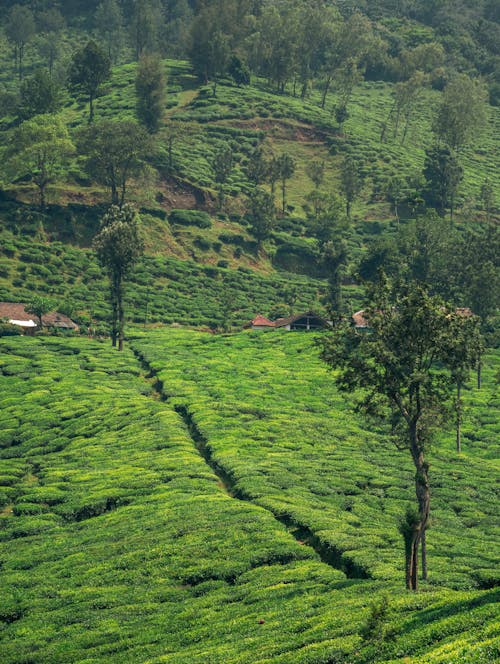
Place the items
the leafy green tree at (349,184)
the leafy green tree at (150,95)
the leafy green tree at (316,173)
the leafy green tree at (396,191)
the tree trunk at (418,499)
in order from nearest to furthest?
1. the tree trunk at (418,499)
2. the leafy green tree at (349,184)
3. the leafy green tree at (150,95)
4. the leafy green tree at (396,191)
5. the leafy green tree at (316,173)

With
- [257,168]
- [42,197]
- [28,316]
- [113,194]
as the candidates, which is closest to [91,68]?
[257,168]

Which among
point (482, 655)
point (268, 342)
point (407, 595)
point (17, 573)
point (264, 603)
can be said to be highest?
point (482, 655)

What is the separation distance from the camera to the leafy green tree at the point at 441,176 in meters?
164

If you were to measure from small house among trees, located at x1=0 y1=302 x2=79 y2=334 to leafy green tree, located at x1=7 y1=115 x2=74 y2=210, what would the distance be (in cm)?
3028

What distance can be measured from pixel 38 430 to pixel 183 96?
13600cm

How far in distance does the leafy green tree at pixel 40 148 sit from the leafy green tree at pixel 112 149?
11.0 ft

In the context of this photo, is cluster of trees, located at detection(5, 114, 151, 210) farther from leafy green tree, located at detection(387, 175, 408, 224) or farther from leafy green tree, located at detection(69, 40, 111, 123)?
leafy green tree, located at detection(387, 175, 408, 224)

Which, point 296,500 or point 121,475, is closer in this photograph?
point 296,500

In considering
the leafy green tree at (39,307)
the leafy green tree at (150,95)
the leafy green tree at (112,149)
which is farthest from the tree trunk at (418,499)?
→ the leafy green tree at (150,95)

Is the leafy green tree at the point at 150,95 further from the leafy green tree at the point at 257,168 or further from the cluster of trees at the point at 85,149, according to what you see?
the cluster of trees at the point at 85,149

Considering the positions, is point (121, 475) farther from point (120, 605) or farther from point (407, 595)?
point (407, 595)

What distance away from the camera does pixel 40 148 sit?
130 meters

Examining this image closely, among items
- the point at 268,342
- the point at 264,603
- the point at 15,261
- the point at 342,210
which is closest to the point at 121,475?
the point at 264,603

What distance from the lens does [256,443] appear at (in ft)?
227
